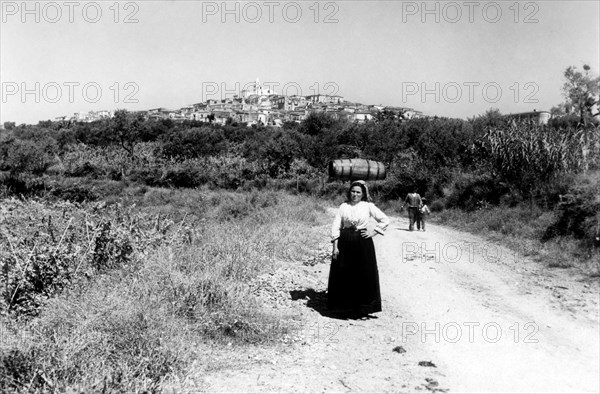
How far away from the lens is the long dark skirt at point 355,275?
5738 millimetres

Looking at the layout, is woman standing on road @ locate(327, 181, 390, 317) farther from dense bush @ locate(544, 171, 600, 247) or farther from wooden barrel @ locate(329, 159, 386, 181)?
dense bush @ locate(544, 171, 600, 247)

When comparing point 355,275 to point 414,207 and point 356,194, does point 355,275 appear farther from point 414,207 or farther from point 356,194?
point 414,207

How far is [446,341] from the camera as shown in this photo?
5062mm

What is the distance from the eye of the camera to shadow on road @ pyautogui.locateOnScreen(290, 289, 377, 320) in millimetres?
5871

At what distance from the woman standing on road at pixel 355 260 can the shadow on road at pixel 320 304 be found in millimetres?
43

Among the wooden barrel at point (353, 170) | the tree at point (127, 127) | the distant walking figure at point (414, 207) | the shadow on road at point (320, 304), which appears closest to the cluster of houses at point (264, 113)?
the tree at point (127, 127)

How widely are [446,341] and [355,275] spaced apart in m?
1.33

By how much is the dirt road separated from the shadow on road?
0.03 m

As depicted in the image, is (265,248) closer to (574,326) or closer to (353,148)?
(574,326)

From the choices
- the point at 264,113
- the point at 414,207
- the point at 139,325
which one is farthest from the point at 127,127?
the point at 264,113

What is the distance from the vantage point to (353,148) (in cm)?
3192

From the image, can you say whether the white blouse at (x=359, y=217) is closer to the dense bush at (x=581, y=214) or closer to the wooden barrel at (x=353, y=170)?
the wooden barrel at (x=353, y=170)

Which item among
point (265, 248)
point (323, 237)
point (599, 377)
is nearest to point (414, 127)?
point (323, 237)

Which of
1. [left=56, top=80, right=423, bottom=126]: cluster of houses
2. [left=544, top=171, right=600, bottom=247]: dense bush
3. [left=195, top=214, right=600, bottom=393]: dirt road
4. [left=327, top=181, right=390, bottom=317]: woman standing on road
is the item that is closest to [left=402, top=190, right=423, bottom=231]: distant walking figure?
[left=544, top=171, right=600, bottom=247]: dense bush
